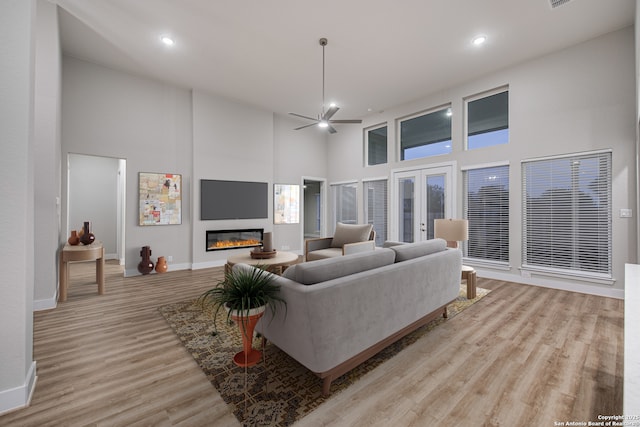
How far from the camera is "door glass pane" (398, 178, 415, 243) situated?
609 centimetres

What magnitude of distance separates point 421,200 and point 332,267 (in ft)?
15.0

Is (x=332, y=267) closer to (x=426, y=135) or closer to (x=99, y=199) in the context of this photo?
(x=426, y=135)

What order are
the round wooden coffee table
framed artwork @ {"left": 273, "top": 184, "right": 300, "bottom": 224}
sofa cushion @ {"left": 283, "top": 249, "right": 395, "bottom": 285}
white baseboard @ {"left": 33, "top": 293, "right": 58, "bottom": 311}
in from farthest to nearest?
1. framed artwork @ {"left": 273, "top": 184, "right": 300, "bottom": 224}
2. the round wooden coffee table
3. white baseboard @ {"left": 33, "top": 293, "right": 58, "bottom": 311}
4. sofa cushion @ {"left": 283, "top": 249, "right": 395, "bottom": 285}

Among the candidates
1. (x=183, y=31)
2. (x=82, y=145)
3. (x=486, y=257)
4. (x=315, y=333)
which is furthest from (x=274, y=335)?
(x=82, y=145)

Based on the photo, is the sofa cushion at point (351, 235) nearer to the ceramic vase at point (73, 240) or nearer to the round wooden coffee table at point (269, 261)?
the round wooden coffee table at point (269, 261)

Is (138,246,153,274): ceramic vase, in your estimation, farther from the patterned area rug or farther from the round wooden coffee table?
the patterned area rug

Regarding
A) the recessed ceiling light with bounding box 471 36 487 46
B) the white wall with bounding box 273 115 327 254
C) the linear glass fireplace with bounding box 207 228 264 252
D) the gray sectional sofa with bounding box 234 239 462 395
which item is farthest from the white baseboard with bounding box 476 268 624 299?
the linear glass fireplace with bounding box 207 228 264 252

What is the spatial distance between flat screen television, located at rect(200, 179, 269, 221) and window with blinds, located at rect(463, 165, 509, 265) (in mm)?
4441

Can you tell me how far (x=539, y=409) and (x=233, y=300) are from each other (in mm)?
1976

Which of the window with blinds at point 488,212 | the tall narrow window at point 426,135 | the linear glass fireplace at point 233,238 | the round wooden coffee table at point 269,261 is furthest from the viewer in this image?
the linear glass fireplace at point 233,238

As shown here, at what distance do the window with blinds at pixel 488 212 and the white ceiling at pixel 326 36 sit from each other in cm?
185

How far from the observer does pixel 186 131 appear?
550cm

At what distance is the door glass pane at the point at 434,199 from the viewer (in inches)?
219

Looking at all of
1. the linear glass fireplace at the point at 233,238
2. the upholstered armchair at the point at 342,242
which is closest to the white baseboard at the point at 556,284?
the upholstered armchair at the point at 342,242
